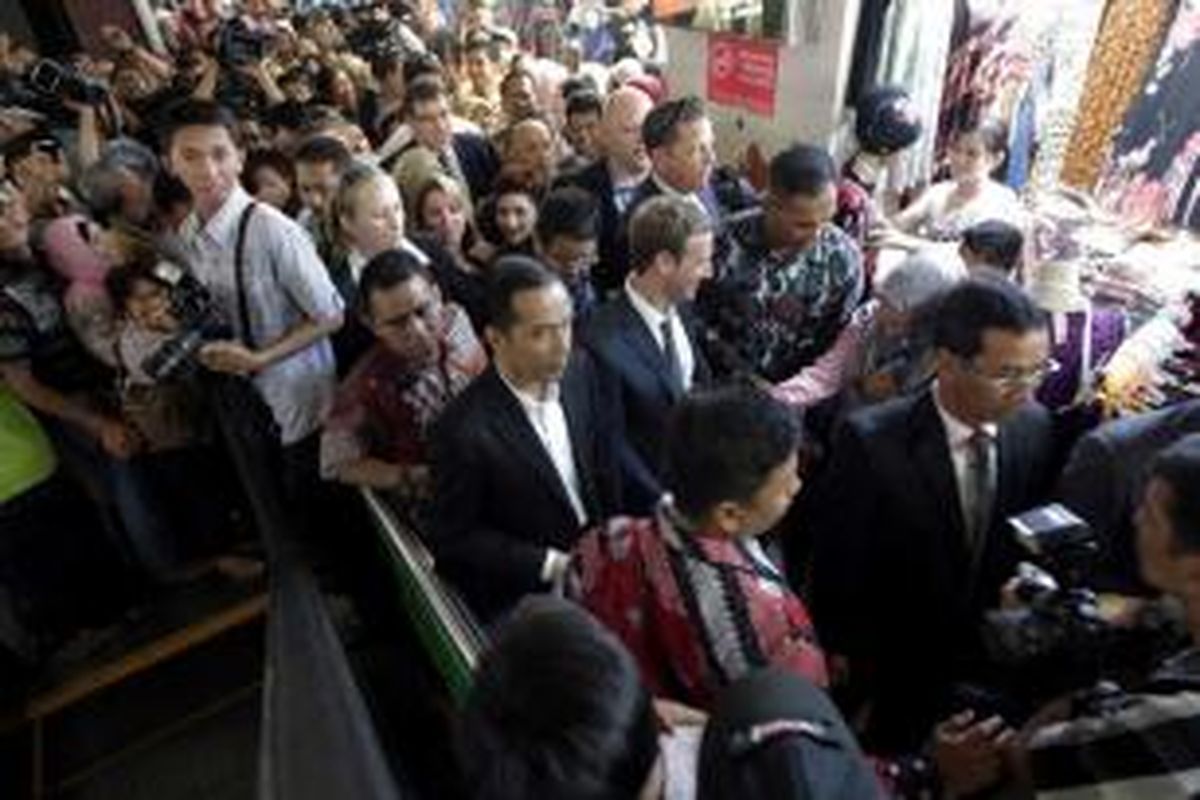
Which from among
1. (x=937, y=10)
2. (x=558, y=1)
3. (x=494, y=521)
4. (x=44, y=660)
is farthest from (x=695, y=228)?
(x=558, y=1)

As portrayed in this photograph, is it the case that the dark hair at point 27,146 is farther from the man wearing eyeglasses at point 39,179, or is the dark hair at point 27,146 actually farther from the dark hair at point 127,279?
the dark hair at point 127,279

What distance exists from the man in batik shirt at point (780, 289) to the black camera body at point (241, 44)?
488 cm

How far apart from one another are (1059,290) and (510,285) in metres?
1.45

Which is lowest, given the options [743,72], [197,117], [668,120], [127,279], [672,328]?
[672,328]

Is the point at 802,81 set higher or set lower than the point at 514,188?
higher

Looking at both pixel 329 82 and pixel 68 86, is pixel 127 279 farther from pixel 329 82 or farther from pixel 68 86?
pixel 329 82

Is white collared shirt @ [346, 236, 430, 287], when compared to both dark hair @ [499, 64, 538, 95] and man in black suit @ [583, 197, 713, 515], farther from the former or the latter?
dark hair @ [499, 64, 538, 95]

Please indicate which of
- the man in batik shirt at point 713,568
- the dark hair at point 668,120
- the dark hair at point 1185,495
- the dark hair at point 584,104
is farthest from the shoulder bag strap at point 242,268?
the dark hair at point 1185,495

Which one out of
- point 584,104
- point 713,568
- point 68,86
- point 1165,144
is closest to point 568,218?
point 713,568

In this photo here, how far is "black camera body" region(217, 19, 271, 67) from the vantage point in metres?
6.71

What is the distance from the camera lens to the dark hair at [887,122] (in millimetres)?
3498

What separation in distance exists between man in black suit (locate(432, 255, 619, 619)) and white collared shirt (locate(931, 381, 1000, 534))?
0.79m

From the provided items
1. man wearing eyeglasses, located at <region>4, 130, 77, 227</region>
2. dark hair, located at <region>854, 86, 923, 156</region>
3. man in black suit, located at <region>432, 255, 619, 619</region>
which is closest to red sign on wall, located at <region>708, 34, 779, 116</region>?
dark hair, located at <region>854, 86, 923, 156</region>

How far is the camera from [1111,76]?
337 centimetres
